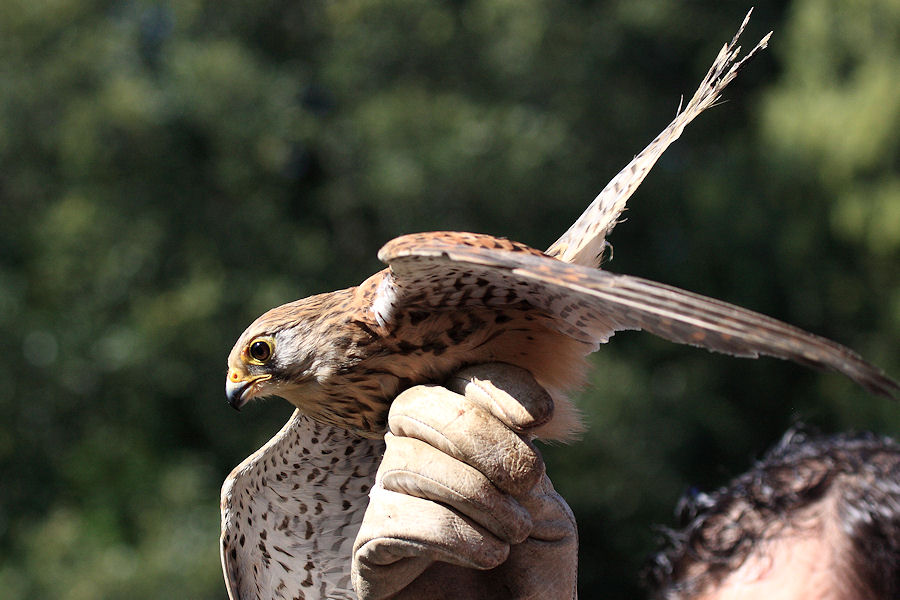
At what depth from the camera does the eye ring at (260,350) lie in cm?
251

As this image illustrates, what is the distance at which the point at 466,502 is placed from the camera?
2.10m

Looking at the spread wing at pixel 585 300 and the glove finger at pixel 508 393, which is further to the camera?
the glove finger at pixel 508 393

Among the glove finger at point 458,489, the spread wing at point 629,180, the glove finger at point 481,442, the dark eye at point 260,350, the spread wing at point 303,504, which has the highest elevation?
the spread wing at point 629,180

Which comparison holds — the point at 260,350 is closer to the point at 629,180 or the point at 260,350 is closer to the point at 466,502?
the point at 466,502

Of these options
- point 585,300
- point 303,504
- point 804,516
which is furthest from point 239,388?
point 804,516

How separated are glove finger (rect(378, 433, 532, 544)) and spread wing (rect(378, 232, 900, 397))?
0.35 m

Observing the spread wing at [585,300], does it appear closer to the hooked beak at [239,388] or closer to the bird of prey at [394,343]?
the bird of prey at [394,343]

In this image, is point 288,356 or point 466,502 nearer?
point 466,502

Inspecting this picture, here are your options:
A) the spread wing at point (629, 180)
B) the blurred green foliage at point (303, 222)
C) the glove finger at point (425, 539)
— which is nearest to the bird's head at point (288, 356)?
the glove finger at point (425, 539)

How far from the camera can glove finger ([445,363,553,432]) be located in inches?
84.6

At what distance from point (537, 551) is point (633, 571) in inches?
451

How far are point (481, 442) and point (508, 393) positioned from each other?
133mm

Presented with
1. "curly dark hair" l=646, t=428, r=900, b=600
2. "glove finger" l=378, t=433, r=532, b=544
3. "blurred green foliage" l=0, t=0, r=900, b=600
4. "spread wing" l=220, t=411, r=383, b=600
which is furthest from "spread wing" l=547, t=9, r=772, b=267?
"blurred green foliage" l=0, t=0, r=900, b=600

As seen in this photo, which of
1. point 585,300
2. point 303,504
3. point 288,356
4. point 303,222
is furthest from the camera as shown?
point 303,222
